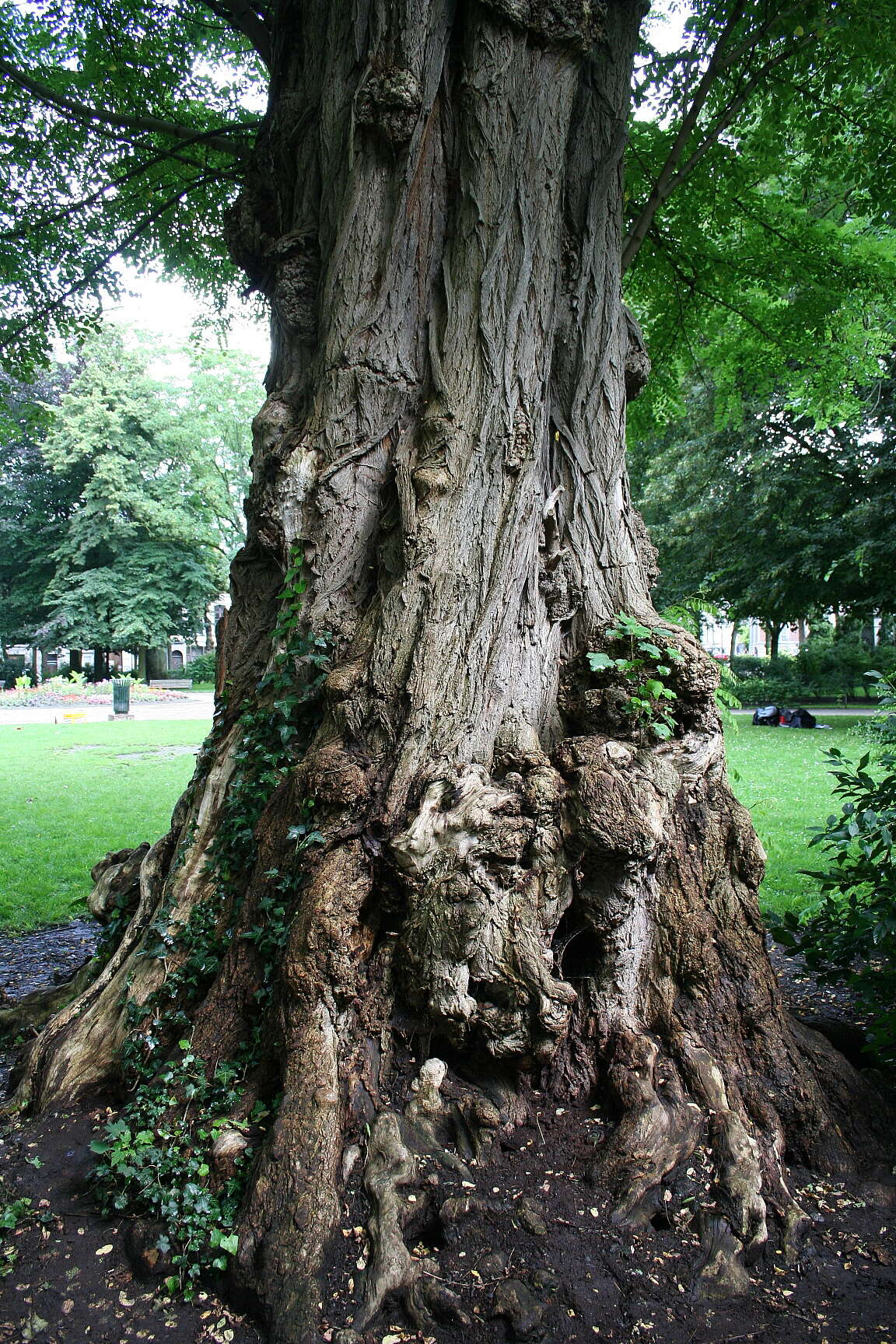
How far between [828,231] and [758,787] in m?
6.84

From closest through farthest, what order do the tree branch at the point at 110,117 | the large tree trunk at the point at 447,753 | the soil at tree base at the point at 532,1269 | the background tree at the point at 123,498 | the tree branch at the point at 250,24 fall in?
the soil at tree base at the point at 532,1269 < the large tree trunk at the point at 447,753 < the tree branch at the point at 250,24 < the tree branch at the point at 110,117 < the background tree at the point at 123,498

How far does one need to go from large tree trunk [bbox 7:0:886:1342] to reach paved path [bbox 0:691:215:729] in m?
18.0

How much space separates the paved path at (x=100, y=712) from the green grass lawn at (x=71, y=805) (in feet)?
12.1

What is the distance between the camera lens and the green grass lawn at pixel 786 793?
680cm

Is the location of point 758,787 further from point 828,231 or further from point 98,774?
point 98,774

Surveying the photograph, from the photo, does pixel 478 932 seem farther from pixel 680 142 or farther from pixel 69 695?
pixel 69 695

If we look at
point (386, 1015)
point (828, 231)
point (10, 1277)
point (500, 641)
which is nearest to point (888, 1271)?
point (386, 1015)

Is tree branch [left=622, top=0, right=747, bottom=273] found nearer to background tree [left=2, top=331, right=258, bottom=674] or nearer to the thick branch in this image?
the thick branch

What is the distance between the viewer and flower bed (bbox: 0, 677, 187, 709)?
27.2 m

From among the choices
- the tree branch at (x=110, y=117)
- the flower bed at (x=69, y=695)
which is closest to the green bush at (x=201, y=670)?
the flower bed at (x=69, y=695)

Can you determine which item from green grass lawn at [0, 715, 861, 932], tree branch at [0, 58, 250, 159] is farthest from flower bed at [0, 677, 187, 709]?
tree branch at [0, 58, 250, 159]

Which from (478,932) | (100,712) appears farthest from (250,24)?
(100,712)

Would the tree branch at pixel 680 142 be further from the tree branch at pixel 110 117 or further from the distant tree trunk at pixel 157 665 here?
the distant tree trunk at pixel 157 665

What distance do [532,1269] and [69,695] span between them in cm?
2957
